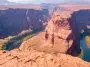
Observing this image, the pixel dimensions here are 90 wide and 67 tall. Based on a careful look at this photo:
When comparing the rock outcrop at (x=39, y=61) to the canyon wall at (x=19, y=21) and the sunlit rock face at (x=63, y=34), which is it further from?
the canyon wall at (x=19, y=21)

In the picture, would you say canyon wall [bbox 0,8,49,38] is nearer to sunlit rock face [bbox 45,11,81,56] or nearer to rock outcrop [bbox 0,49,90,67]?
sunlit rock face [bbox 45,11,81,56]

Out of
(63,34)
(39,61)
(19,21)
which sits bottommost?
(19,21)

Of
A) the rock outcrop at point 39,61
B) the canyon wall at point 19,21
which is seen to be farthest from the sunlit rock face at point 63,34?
the canyon wall at point 19,21

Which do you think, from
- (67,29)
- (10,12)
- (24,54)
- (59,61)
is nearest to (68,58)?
(59,61)

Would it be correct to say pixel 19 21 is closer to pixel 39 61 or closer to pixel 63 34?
pixel 63 34

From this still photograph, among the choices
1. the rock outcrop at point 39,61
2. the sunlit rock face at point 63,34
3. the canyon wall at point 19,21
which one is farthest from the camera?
the canyon wall at point 19,21

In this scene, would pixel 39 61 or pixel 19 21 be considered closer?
pixel 39 61

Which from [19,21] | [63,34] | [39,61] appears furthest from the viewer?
[19,21]

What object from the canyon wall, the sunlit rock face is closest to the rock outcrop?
the sunlit rock face

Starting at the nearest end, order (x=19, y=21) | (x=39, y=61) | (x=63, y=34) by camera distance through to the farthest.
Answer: (x=39, y=61) < (x=63, y=34) < (x=19, y=21)

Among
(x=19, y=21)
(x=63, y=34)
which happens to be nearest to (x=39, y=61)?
(x=63, y=34)

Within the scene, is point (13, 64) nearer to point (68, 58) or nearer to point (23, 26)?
point (68, 58)

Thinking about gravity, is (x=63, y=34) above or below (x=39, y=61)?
below

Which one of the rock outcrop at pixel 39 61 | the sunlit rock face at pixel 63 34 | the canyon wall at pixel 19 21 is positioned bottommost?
Answer: the canyon wall at pixel 19 21
